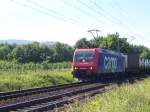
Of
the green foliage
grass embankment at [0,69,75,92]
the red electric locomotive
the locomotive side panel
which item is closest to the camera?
grass embankment at [0,69,75,92]

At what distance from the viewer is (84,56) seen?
33719mm

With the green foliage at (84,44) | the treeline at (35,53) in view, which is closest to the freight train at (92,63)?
the green foliage at (84,44)

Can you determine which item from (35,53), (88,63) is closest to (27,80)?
(88,63)

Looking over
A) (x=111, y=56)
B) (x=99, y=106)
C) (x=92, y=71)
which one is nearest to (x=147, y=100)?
(x=99, y=106)

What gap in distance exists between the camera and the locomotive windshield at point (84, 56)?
33.4 metres

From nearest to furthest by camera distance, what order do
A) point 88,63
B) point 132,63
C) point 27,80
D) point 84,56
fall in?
1. point 27,80
2. point 88,63
3. point 84,56
4. point 132,63

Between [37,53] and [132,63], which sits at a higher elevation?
[37,53]

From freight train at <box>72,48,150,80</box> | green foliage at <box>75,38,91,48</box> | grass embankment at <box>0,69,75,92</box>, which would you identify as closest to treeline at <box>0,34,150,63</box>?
green foliage at <box>75,38,91,48</box>

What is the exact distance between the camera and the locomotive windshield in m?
33.4

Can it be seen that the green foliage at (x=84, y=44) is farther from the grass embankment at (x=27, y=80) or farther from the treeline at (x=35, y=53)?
the treeline at (x=35, y=53)

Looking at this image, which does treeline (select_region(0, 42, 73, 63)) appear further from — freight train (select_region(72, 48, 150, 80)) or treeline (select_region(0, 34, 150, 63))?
freight train (select_region(72, 48, 150, 80))

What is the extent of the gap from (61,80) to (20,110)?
19881mm

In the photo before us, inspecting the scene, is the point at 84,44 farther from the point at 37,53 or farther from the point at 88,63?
the point at 37,53

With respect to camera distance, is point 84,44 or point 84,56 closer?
point 84,56
